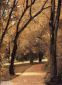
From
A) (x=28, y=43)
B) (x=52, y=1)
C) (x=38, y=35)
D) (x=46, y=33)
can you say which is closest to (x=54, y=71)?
(x=52, y=1)

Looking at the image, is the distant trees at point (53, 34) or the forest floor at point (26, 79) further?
the forest floor at point (26, 79)

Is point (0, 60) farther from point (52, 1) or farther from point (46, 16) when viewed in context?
point (46, 16)

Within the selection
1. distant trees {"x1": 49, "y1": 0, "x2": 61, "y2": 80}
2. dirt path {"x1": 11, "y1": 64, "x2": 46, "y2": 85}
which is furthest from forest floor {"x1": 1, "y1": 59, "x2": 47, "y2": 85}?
distant trees {"x1": 49, "y1": 0, "x2": 61, "y2": 80}

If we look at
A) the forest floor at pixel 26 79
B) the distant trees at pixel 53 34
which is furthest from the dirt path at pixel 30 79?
the distant trees at pixel 53 34

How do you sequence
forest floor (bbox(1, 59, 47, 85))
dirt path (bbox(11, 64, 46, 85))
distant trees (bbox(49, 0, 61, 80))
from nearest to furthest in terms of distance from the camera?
distant trees (bbox(49, 0, 61, 80)), dirt path (bbox(11, 64, 46, 85)), forest floor (bbox(1, 59, 47, 85))

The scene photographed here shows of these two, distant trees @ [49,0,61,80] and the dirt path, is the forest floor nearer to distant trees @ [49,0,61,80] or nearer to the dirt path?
the dirt path

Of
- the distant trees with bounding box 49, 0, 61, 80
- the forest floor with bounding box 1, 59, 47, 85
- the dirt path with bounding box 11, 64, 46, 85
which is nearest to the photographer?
the distant trees with bounding box 49, 0, 61, 80

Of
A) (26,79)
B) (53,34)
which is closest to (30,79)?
(26,79)

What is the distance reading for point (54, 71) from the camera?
88.5 feet

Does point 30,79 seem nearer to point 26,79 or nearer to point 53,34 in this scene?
point 26,79

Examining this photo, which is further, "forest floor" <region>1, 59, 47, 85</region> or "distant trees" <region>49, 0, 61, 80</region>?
"forest floor" <region>1, 59, 47, 85</region>

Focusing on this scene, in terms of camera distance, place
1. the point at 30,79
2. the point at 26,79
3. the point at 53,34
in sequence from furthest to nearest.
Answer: the point at 26,79 → the point at 30,79 → the point at 53,34

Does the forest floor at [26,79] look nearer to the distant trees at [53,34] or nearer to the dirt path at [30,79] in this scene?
the dirt path at [30,79]

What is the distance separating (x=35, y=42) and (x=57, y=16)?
22.4 m
